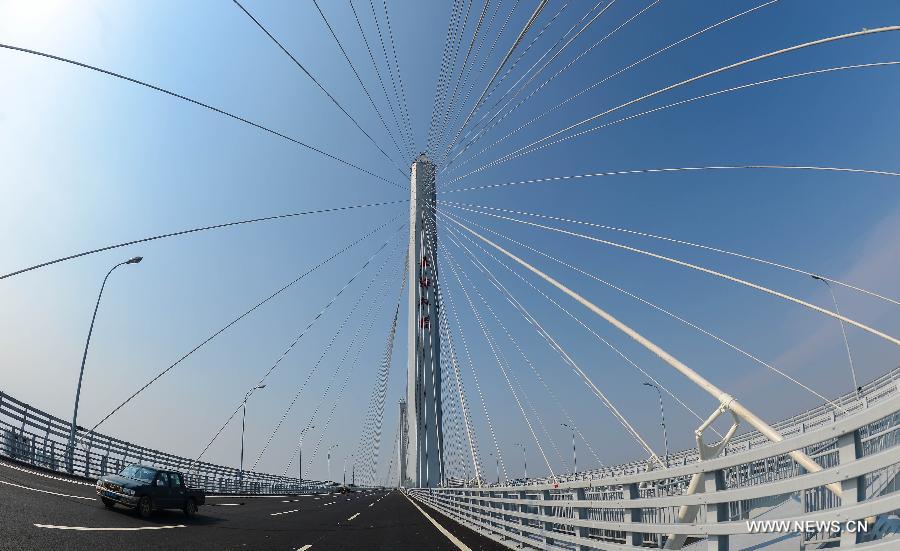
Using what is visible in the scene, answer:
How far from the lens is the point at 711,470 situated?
4.52m

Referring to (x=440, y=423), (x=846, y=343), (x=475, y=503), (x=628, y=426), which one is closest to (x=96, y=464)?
(x=475, y=503)

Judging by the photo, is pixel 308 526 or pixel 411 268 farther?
pixel 411 268

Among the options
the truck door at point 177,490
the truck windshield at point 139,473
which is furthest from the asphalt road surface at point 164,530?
→ the truck windshield at point 139,473

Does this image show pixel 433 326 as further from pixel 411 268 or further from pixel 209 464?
pixel 209 464

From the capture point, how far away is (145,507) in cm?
1329

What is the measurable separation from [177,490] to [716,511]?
14674 mm

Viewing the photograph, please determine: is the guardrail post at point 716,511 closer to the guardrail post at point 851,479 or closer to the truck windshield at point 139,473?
the guardrail post at point 851,479

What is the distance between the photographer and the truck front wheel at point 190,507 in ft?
49.1

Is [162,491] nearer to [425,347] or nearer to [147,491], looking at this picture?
[147,491]

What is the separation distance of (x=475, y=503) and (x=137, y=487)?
9337 millimetres

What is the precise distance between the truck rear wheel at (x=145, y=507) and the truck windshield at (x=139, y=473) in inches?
30.3

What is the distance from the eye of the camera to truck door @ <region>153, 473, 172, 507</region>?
45.2 ft

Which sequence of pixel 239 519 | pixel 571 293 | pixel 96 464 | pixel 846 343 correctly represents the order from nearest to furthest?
1. pixel 571 293
2. pixel 239 519
3. pixel 96 464
4. pixel 846 343

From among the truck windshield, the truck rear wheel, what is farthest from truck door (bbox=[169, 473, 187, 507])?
the truck rear wheel
